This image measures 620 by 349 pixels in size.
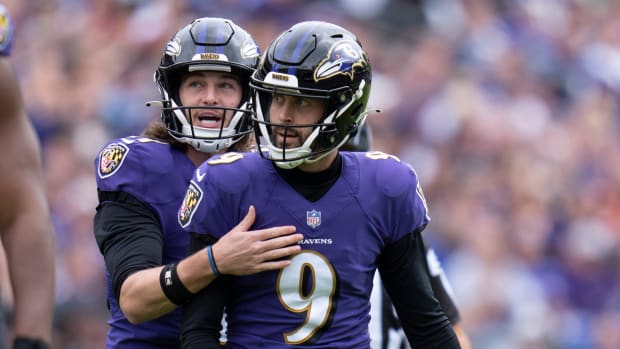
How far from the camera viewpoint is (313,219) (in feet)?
11.8

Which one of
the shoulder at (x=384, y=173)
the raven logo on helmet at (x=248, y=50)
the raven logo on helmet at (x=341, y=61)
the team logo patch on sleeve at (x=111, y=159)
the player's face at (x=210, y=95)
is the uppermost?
the raven logo on helmet at (x=341, y=61)

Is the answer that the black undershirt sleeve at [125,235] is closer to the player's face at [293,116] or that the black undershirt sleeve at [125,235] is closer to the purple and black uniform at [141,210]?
the purple and black uniform at [141,210]

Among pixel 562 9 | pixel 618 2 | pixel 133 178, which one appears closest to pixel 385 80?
pixel 562 9

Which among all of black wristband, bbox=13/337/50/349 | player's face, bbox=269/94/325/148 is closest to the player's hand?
player's face, bbox=269/94/325/148

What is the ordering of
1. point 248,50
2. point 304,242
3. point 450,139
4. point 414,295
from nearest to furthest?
point 304,242 → point 414,295 → point 248,50 → point 450,139

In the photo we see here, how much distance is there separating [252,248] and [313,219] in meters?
0.24

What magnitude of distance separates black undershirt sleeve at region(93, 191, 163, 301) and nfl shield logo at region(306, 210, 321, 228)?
537 mm

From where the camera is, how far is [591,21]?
11492 millimetres

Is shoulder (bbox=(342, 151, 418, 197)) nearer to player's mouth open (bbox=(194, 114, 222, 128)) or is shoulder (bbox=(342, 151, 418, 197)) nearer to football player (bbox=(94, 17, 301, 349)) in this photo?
football player (bbox=(94, 17, 301, 349))

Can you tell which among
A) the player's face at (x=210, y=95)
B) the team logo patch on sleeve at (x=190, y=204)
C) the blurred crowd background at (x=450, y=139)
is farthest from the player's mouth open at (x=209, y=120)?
the blurred crowd background at (x=450, y=139)

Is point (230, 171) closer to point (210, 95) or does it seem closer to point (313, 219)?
point (313, 219)

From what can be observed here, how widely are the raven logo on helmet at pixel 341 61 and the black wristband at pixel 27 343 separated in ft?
3.76

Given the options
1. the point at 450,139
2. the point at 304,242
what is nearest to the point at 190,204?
the point at 304,242

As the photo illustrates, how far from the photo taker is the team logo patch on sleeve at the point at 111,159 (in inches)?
161
